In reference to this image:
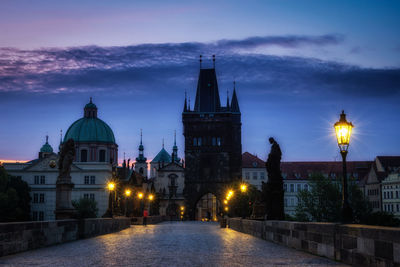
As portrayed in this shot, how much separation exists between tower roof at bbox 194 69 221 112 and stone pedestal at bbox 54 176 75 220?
86.3 metres

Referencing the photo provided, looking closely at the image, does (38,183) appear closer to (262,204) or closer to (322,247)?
(262,204)

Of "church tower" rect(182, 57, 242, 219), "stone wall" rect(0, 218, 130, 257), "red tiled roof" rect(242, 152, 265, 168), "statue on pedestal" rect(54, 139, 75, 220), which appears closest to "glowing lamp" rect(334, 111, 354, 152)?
"stone wall" rect(0, 218, 130, 257)

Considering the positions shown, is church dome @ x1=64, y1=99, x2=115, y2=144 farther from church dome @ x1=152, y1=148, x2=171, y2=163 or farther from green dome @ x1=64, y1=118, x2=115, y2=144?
church dome @ x1=152, y1=148, x2=171, y2=163

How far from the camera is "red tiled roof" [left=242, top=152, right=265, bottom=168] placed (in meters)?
129

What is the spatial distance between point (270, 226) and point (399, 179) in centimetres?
8330

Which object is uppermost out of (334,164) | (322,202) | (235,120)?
(235,120)

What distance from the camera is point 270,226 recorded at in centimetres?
2177

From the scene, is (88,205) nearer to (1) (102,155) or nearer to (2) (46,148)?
(1) (102,155)

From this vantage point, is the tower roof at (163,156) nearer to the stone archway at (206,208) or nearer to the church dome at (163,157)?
the church dome at (163,157)

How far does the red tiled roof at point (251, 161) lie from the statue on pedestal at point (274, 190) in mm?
102206

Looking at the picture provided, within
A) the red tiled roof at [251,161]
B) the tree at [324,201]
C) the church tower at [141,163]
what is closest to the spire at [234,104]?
the red tiled roof at [251,161]

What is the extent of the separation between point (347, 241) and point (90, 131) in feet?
358

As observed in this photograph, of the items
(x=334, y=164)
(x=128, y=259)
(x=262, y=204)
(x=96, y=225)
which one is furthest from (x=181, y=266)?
(x=334, y=164)

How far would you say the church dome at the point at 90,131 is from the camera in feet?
385
